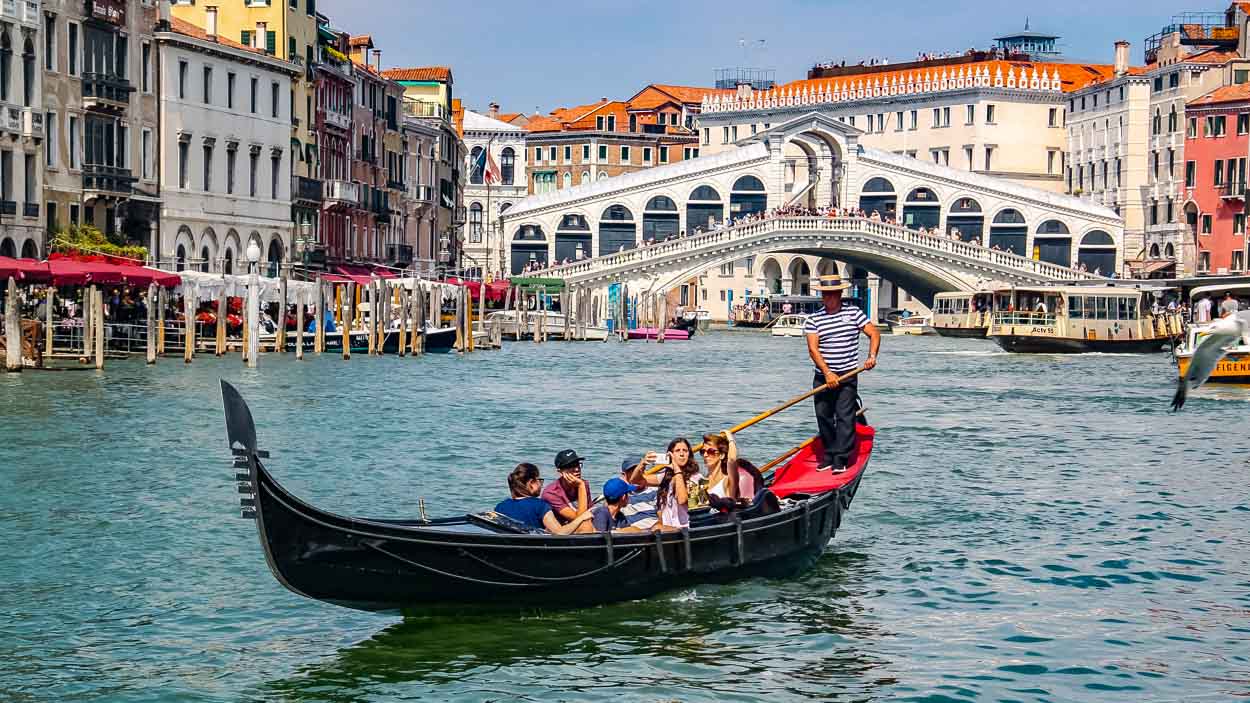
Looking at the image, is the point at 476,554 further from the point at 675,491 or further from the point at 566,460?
the point at 675,491

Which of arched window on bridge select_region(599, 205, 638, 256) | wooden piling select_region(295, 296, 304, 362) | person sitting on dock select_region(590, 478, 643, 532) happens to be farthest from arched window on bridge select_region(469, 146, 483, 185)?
person sitting on dock select_region(590, 478, 643, 532)

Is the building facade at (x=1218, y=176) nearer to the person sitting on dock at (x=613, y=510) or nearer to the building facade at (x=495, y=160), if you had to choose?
the building facade at (x=495, y=160)

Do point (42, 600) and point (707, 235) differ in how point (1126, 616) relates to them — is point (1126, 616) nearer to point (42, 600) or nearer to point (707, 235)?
point (42, 600)

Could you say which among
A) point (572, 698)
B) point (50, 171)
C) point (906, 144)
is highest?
point (906, 144)

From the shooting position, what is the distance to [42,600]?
9.86 meters

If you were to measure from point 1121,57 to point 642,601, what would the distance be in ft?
179

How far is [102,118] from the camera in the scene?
3222 centimetres

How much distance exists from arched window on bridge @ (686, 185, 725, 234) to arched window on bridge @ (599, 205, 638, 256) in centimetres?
194

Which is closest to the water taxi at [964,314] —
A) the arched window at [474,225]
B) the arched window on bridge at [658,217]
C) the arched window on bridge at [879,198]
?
the arched window on bridge at [879,198]

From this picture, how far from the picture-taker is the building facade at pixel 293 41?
39.8 meters

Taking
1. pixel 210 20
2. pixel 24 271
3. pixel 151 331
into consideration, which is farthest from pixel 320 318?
pixel 210 20

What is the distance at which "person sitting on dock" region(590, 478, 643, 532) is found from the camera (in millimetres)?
9383

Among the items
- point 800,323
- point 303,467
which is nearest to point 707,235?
point 800,323

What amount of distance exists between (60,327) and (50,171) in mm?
2908
